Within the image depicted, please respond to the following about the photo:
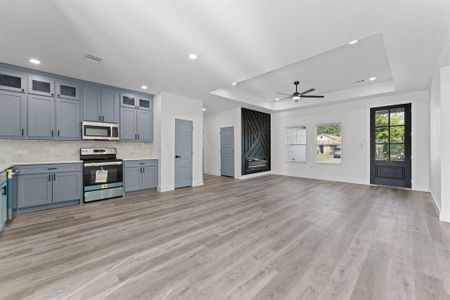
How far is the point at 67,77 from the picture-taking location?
4047 millimetres

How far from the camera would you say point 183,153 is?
226 inches

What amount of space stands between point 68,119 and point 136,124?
1.42 meters

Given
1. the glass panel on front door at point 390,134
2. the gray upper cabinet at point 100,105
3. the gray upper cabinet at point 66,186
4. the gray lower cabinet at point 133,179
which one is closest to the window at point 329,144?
the glass panel on front door at point 390,134

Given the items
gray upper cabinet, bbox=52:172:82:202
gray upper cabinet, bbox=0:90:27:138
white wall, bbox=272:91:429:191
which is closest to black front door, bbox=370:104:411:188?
white wall, bbox=272:91:429:191

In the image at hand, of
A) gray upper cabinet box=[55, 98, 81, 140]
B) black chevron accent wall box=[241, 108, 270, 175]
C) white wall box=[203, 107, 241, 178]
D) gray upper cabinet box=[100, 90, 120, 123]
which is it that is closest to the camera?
gray upper cabinet box=[55, 98, 81, 140]

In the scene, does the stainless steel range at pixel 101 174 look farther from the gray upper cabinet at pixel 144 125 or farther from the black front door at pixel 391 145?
the black front door at pixel 391 145

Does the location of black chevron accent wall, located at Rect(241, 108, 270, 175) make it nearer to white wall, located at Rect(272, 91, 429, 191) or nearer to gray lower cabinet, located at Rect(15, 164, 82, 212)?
white wall, located at Rect(272, 91, 429, 191)

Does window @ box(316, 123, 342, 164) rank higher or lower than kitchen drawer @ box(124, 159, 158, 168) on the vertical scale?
higher

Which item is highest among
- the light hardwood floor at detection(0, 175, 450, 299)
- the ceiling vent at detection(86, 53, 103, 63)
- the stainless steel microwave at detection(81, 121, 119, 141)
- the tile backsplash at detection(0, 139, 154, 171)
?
the ceiling vent at detection(86, 53, 103, 63)

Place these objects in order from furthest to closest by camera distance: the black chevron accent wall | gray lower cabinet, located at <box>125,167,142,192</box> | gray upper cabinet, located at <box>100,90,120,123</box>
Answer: the black chevron accent wall < gray lower cabinet, located at <box>125,167,142,192</box> < gray upper cabinet, located at <box>100,90,120,123</box>

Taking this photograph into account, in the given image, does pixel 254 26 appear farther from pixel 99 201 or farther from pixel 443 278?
pixel 99 201

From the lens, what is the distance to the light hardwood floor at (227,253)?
1.59 m

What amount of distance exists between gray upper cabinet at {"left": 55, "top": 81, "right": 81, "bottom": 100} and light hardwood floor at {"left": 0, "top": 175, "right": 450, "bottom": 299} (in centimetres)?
237

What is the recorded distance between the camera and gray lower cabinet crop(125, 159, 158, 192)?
470cm
